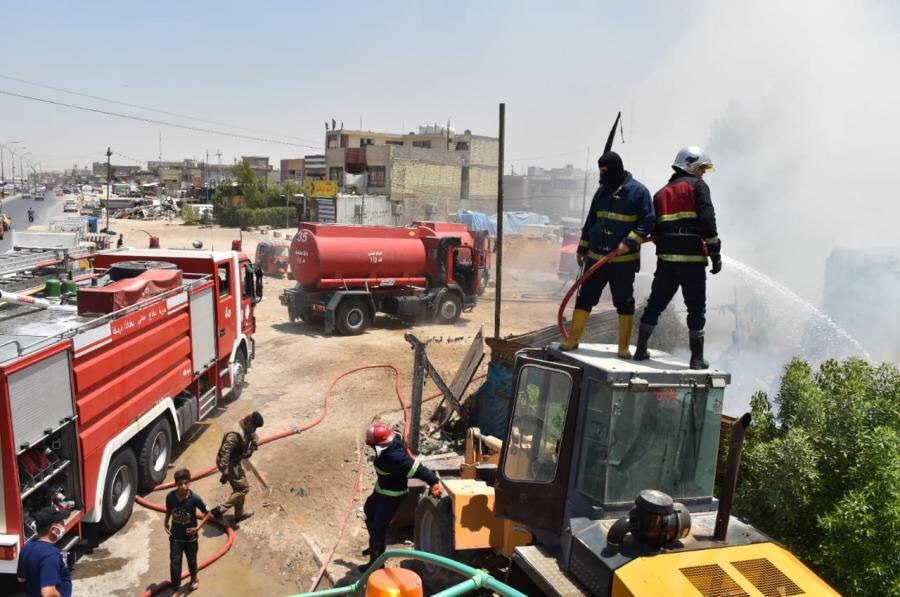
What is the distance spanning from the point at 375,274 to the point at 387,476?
1212 centimetres

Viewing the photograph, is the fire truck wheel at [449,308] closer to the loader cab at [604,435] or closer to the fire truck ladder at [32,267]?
the fire truck ladder at [32,267]

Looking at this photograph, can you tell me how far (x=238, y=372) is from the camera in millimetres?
11273

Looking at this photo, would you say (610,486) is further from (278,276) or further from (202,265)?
(278,276)

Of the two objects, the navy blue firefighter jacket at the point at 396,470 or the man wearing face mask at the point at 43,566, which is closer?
the man wearing face mask at the point at 43,566

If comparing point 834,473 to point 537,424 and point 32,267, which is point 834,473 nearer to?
point 537,424

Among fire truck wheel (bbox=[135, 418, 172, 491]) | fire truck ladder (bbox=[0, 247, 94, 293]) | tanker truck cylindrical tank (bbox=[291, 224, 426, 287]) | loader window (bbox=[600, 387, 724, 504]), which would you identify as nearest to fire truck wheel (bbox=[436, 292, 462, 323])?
tanker truck cylindrical tank (bbox=[291, 224, 426, 287])

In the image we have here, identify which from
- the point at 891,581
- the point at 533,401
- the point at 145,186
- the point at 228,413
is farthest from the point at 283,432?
the point at 145,186

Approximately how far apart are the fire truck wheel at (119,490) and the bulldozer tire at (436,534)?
3450 millimetres

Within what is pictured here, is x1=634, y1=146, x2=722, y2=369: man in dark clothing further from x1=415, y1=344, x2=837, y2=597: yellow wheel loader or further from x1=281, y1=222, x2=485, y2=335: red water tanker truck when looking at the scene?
x1=281, y1=222, x2=485, y2=335: red water tanker truck

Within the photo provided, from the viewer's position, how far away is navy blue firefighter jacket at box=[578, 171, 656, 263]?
4.86 metres

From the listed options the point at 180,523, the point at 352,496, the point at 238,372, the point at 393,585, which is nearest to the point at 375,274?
the point at 238,372

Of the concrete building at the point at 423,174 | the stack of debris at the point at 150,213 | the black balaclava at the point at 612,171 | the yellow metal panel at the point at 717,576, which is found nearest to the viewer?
the yellow metal panel at the point at 717,576

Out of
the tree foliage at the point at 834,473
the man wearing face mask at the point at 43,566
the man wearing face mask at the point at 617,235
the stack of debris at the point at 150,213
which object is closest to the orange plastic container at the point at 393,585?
the man wearing face mask at the point at 617,235

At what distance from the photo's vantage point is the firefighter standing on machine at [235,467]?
7.13 metres
